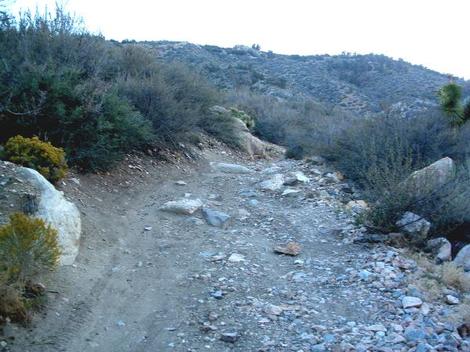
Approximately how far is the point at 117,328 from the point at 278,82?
96.9ft

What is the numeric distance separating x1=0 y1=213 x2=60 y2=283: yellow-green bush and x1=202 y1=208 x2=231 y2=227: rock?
3.10 m

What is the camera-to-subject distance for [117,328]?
4.34 metres

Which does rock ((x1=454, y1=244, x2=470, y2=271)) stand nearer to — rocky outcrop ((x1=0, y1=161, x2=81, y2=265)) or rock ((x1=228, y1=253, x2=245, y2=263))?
rock ((x1=228, y1=253, x2=245, y2=263))

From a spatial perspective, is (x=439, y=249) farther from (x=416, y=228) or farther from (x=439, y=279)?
(x=439, y=279)

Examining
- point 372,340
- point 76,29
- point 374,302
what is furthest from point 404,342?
point 76,29

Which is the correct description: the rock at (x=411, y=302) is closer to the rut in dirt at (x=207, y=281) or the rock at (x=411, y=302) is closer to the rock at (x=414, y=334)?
the rut in dirt at (x=207, y=281)

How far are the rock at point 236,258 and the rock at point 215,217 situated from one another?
1.29 meters

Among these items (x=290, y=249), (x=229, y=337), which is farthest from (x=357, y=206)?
(x=229, y=337)

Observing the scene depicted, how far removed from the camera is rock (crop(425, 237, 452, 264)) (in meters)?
5.96

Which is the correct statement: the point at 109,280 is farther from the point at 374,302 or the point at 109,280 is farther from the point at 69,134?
the point at 69,134

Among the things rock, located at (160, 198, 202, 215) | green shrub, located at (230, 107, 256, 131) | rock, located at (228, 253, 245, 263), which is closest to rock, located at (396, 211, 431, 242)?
rock, located at (228, 253, 245, 263)

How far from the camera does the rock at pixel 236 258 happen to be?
585 centimetres

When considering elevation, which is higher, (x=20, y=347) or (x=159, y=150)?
(x=159, y=150)

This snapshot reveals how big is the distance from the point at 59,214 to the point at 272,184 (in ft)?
17.3
